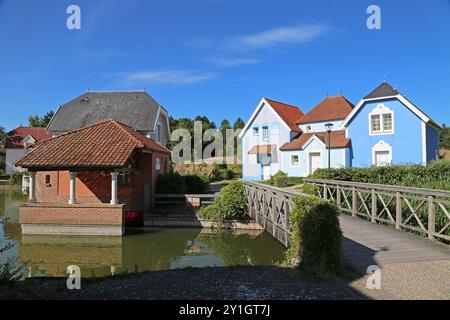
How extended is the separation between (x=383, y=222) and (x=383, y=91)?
1819cm

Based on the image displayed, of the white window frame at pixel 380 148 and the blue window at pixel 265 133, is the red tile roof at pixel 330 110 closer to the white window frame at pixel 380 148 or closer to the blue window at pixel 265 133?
the blue window at pixel 265 133

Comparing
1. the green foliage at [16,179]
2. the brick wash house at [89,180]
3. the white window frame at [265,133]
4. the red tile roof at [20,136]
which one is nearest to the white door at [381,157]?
the white window frame at [265,133]

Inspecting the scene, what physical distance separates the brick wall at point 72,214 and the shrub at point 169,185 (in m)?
4.61

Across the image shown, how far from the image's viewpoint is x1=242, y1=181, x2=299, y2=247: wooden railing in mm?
9812

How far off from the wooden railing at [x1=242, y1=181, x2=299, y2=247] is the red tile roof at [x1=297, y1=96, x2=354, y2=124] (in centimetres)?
1767

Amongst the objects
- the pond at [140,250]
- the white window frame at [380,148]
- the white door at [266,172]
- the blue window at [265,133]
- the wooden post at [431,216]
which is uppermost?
the blue window at [265,133]

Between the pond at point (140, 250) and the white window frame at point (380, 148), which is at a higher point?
the white window frame at point (380, 148)

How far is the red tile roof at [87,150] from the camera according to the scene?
48.2 ft

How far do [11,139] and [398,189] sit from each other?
5593cm

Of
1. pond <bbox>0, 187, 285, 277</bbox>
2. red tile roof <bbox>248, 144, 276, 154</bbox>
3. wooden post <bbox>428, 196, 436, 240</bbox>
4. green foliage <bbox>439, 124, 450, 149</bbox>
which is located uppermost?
green foliage <bbox>439, 124, 450, 149</bbox>

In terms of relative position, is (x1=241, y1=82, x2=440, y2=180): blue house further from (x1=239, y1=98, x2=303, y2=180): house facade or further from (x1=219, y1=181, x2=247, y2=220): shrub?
(x1=219, y1=181, x2=247, y2=220): shrub

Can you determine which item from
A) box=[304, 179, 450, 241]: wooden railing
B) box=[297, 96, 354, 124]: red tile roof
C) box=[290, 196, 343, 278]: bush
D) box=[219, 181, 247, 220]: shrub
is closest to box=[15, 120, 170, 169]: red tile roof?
box=[219, 181, 247, 220]: shrub
